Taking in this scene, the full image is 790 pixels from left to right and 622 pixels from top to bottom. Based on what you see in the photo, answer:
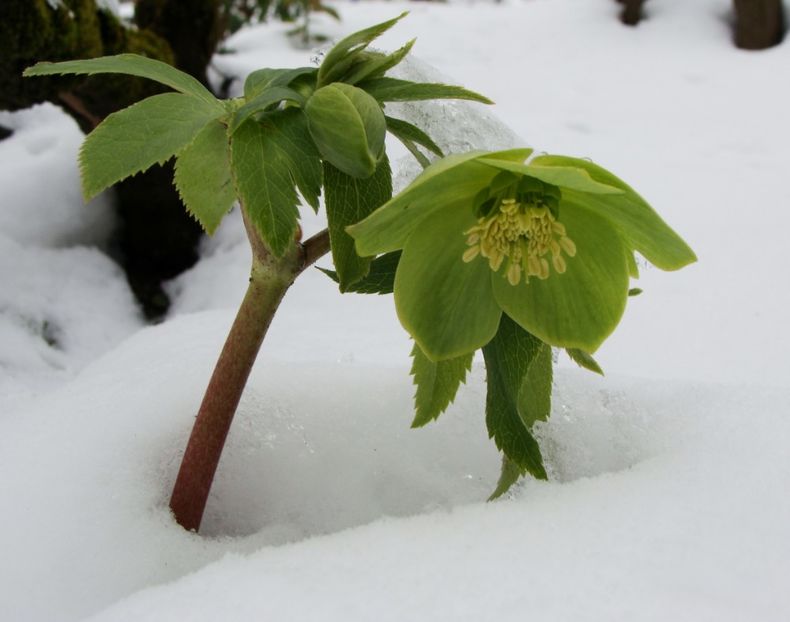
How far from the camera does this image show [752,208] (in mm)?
1350

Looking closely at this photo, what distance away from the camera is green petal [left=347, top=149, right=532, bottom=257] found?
50 cm

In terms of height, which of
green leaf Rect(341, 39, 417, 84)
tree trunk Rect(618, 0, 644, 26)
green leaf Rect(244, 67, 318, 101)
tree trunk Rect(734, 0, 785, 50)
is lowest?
tree trunk Rect(618, 0, 644, 26)

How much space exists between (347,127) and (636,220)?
189mm

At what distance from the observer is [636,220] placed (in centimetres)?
54

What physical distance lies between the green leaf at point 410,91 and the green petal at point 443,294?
74 mm

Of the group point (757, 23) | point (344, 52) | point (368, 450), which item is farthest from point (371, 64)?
point (757, 23)

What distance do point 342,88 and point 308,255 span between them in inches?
4.7

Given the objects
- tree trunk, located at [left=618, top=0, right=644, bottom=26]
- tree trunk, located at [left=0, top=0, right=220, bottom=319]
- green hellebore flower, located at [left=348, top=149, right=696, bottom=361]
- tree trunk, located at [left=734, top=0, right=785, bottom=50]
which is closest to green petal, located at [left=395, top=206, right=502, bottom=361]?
green hellebore flower, located at [left=348, top=149, right=696, bottom=361]

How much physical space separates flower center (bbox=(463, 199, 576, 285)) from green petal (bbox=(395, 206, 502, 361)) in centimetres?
1

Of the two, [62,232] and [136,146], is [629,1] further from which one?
[136,146]

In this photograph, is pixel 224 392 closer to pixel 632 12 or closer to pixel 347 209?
pixel 347 209

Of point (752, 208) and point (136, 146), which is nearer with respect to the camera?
point (136, 146)

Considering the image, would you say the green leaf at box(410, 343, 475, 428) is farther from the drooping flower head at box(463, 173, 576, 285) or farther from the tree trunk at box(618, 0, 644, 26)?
the tree trunk at box(618, 0, 644, 26)

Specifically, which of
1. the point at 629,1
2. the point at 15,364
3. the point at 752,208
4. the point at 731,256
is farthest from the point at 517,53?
the point at 15,364
